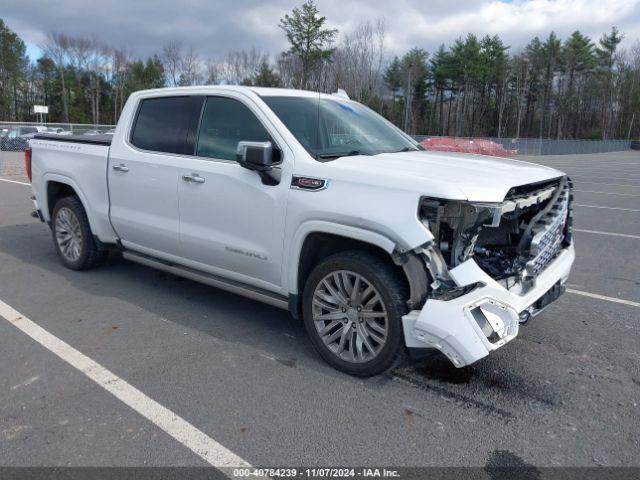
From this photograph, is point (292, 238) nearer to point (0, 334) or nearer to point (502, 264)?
point (502, 264)

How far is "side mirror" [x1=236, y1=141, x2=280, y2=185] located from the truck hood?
43 cm

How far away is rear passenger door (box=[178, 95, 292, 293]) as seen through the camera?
12.9 feet

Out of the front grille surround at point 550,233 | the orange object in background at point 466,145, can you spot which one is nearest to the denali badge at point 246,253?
the front grille surround at point 550,233

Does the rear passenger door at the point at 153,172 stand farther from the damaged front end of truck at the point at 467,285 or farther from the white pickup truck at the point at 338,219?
the damaged front end of truck at the point at 467,285

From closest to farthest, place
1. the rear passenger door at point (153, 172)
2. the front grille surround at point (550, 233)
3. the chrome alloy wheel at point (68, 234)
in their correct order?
1. the front grille surround at point (550, 233)
2. the rear passenger door at point (153, 172)
3. the chrome alloy wheel at point (68, 234)

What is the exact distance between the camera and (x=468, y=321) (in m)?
3.03

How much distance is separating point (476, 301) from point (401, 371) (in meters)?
0.93

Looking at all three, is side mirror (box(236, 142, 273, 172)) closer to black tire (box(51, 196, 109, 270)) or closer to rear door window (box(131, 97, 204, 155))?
rear door window (box(131, 97, 204, 155))

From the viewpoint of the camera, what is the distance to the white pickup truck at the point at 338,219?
319 cm

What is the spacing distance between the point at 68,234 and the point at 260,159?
3456mm

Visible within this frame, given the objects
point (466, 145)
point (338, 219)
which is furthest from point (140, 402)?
point (466, 145)

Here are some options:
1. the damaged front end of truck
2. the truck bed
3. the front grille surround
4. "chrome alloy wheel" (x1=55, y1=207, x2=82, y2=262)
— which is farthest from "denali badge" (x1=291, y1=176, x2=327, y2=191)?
"chrome alloy wheel" (x1=55, y1=207, x2=82, y2=262)

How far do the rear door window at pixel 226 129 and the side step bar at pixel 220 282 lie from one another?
988 mm

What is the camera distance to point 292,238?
3.78 meters
